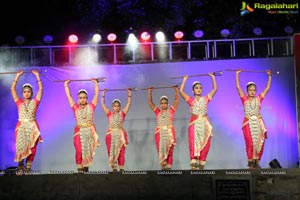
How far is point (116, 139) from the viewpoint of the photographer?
8.70 m

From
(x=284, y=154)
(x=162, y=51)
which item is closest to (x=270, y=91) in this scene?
(x=284, y=154)

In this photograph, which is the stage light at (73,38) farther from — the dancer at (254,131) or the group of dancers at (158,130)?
the dancer at (254,131)

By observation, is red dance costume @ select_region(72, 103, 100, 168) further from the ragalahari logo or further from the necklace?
the ragalahari logo

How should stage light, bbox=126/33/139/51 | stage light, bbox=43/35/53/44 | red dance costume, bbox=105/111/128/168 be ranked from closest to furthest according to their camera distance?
red dance costume, bbox=105/111/128/168
stage light, bbox=43/35/53/44
stage light, bbox=126/33/139/51

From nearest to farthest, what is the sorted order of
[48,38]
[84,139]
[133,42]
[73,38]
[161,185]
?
[161,185] < [84,139] < [73,38] < [48,38] < [133,42]

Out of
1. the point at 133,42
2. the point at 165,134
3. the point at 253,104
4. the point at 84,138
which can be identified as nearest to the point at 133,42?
the point at 133,42

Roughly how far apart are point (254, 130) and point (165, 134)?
5.29 feet

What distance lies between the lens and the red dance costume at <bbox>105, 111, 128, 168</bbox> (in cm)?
870

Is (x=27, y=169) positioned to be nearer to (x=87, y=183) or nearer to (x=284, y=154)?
(x=87, y=183)

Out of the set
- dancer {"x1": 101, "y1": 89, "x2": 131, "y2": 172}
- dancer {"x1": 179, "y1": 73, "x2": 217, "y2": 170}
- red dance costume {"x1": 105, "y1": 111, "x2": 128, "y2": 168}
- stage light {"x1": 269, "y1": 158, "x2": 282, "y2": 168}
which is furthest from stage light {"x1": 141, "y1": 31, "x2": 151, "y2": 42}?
stage light {"x1": 269, "y1": 158, "x2": 282, "y2": 168}

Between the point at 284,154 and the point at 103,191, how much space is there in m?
4.61

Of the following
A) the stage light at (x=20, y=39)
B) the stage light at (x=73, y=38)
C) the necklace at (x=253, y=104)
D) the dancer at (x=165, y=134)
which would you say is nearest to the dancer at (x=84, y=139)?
the dancer at (x=165, y=134)

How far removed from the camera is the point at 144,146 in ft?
31.3

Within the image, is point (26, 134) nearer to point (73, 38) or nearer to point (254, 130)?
point (73, 38)
